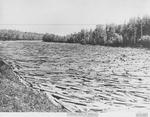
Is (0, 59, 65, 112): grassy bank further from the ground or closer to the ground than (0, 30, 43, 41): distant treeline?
closer to the ground

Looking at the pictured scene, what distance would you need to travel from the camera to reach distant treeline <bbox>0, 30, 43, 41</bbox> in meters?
2.07

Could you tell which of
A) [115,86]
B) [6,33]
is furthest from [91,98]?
[6,33]

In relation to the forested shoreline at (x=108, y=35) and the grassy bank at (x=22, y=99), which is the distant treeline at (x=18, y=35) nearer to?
the forested shoreline at (x=108, y=35)

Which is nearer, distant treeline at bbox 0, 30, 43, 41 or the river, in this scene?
the river

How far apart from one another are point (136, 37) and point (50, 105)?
99 centimetres

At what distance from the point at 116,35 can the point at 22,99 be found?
1.03 meters

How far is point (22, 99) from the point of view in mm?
1962

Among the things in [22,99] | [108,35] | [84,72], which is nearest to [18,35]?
[22,99]

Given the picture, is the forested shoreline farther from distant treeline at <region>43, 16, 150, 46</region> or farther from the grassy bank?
the grassy bank

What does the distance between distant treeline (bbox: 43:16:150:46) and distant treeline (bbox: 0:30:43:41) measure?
0.27 feet

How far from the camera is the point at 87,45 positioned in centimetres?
206

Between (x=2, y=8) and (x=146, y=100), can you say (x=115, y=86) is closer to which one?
(x=146, y=100)

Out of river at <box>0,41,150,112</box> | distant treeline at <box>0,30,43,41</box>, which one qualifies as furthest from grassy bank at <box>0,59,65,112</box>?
distant treeline at <box>0,30,43,41</box>

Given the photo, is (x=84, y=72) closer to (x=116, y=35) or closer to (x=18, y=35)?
(x=116, y=35)
